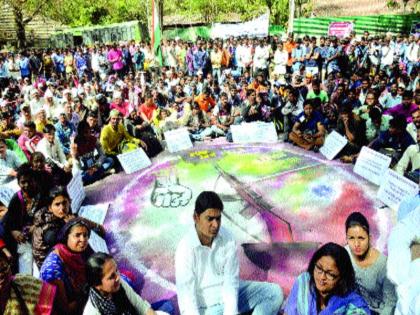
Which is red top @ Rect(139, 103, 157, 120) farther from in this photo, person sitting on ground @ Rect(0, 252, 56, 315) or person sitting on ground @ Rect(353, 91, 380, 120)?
person sitting on ground @ Rect(0, 252, 56, 315)

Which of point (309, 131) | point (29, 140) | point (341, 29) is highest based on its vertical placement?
point (341, 29)

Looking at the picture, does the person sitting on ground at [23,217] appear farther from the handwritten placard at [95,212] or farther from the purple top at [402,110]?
the purple top at [402,110]

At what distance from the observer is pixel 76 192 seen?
18.5 ft

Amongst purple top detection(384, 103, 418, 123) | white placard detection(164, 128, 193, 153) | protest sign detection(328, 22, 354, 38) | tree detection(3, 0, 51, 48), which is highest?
tree detection(3, 0, 51, 48)

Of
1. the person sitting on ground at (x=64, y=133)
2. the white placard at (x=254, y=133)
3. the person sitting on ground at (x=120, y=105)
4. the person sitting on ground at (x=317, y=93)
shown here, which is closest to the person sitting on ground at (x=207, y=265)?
the white placard at (x=254, y=133)

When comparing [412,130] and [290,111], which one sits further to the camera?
[290,111]

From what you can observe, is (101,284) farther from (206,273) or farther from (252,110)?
(252,110)

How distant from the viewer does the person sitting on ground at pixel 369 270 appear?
3.09 m

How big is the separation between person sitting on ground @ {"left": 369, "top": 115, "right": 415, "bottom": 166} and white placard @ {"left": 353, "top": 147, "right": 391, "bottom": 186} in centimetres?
36

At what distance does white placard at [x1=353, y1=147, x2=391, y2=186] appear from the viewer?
5.86 m

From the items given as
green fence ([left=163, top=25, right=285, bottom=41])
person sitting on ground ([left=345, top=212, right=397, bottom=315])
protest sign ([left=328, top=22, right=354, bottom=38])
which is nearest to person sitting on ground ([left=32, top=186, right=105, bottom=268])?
person sitting on ground ([left=345, top=212, right=397, bottom=315])

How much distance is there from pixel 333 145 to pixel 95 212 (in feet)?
13.1

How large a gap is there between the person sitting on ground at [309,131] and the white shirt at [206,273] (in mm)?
4622

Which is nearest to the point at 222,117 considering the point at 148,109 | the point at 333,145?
the point at 148,109
